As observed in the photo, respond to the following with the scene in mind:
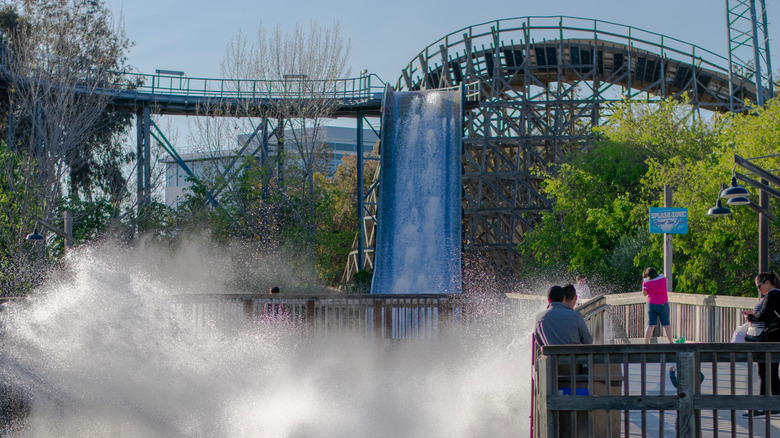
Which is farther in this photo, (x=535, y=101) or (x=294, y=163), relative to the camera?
(x=294, y=163)

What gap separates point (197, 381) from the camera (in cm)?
1336

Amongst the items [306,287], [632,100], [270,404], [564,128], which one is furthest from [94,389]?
[564,128]

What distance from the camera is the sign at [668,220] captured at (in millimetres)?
16750

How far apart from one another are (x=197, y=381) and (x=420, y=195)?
75.0 ft

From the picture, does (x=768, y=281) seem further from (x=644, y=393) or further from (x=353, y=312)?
(x=353, y=312)

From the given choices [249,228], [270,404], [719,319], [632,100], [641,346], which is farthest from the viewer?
[249,228]

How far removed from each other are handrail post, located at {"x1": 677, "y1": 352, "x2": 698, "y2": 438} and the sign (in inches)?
386

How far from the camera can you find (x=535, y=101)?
36344 millimetres

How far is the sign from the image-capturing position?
16.8 metres

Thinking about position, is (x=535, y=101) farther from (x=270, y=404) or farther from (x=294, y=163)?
(x=270, y=404)

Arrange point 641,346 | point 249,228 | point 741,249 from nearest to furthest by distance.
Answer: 1. point 641,346
2. point 741,249
3. point 249,228

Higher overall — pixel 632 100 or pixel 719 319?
pixel 632 100

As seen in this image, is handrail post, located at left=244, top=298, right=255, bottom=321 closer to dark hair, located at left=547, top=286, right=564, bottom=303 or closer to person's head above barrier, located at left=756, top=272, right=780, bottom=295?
dark hair, located at left=547, top=286, right=564, bottom=303

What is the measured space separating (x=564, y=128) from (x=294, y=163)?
12567 millimetres
